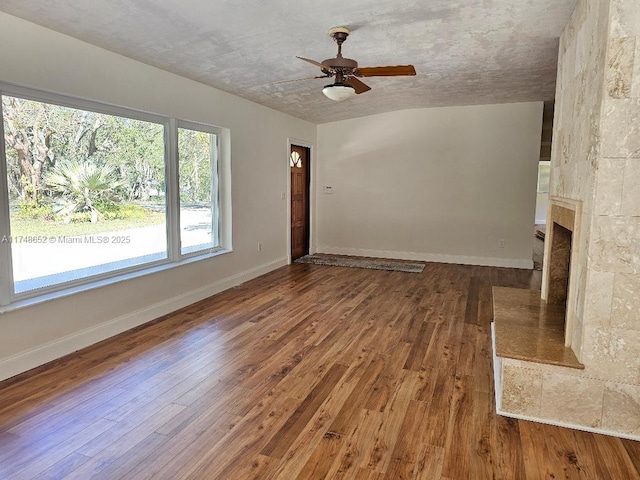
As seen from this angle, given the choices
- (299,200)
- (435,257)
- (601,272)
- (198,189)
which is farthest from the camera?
(299,200)

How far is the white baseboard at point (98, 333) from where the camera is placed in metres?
2.88

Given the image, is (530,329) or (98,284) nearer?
(530,329)

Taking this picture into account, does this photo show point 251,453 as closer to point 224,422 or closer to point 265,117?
point 224,422

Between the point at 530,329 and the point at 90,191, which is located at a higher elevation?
the point at 90,191

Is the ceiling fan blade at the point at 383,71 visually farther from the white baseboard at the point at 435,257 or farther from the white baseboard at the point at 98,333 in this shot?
the white baseboard at the point at 435,257

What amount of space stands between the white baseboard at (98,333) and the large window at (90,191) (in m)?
0.41

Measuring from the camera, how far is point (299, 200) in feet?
24.3

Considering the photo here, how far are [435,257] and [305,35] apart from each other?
15.8 ft

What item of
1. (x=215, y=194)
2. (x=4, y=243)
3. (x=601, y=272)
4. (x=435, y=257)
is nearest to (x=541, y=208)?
(x=435, y=257)

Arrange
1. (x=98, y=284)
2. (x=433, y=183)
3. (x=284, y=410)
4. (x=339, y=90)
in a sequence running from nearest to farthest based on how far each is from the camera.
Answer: (x=284, y=410) < (x=339, y=90) < (x=98, y=284) < (x=433, y=183)

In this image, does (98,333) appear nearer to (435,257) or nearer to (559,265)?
(559,265)

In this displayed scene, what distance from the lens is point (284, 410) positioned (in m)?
2.44

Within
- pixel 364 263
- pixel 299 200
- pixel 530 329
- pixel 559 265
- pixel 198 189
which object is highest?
pixel 198 189

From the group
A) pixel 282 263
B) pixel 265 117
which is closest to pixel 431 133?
pixel 265 117
